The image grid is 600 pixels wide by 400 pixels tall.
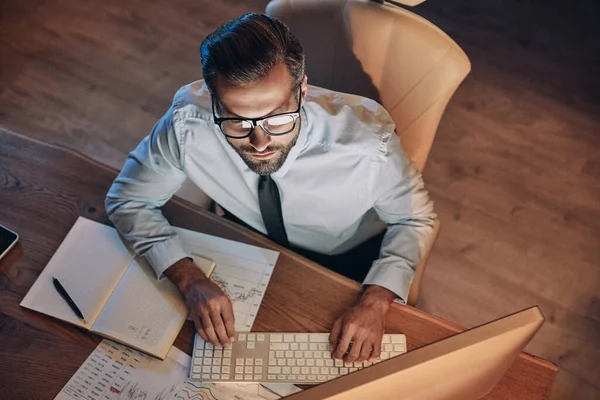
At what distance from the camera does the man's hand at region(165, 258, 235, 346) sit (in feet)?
4.05

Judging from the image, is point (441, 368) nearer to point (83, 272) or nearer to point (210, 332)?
point (210, 332)

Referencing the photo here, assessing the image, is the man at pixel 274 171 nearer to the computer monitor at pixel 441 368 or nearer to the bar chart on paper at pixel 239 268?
the bar chart on paper at pixel 239 268

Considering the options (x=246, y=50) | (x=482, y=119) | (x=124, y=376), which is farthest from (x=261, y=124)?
(x=482, y=119)

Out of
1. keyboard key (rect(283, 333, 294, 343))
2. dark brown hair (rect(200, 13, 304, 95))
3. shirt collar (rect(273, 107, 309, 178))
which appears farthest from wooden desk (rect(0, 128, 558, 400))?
dark brown hair (rect(200, 13, 304, 95))

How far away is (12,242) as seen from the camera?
1365mm

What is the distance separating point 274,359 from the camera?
122 cm

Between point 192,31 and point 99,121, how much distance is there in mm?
649

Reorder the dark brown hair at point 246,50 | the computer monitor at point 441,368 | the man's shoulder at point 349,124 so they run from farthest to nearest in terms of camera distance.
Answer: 1. the man's shoulder at point 349,124
2. the dark brown hair at point 246,50
3. the computer monitor at point 441,368

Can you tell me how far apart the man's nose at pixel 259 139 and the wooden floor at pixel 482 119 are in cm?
119

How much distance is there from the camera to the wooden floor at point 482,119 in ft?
7.10

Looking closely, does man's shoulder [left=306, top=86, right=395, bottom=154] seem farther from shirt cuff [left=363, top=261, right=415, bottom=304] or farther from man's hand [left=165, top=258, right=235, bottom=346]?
man's hand [left=165, top=258, right=235, bottom=346]

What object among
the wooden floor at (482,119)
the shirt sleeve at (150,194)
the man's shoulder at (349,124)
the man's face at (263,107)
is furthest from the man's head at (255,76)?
the wooden floor at (482,119)

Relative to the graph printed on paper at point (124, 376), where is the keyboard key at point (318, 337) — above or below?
above

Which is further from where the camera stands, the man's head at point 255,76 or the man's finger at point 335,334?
the man's finger at point 335,334
